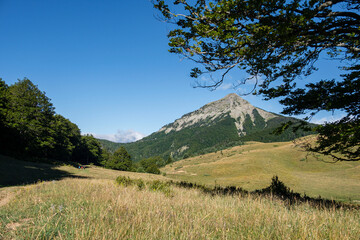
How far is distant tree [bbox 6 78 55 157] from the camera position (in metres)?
30.6

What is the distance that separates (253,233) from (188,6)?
5.89m

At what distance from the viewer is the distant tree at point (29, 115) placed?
100ft

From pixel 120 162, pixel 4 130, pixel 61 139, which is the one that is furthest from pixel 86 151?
pixel 4 130

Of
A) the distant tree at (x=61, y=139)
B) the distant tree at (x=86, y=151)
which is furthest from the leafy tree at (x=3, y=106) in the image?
the distant tree at (x=86, y=151)

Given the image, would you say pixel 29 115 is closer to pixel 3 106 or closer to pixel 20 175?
pixel 3 106

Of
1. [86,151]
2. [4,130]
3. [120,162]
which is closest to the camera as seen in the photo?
[4,130]

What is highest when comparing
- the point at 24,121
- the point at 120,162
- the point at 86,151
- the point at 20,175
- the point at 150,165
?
the point at 24,121

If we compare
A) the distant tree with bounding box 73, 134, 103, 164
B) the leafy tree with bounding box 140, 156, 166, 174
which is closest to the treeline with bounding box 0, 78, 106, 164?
the distant tree with bounding box 73, 134, 103, 164

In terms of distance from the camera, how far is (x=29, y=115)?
32125 mm

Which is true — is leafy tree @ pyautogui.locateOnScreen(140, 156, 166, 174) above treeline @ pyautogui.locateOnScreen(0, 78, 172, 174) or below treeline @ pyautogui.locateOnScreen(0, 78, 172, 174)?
below

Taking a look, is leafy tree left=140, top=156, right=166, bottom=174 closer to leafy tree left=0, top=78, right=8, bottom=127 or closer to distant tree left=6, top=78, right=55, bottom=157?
distant tree left=6, top=78, right=55, bottom=157

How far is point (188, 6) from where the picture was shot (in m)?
5.30

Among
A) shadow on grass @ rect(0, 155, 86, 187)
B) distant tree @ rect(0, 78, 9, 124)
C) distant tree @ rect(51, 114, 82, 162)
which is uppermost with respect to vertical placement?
distant tree @ rect(0, 78, 9, 124)

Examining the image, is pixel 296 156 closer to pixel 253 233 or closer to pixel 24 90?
pixel 253 233
